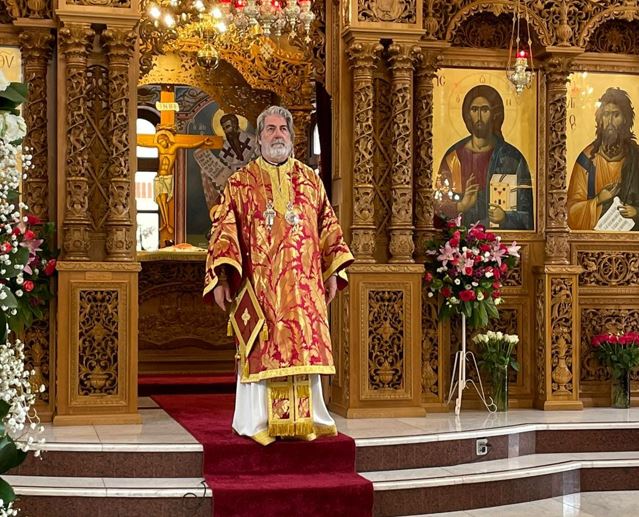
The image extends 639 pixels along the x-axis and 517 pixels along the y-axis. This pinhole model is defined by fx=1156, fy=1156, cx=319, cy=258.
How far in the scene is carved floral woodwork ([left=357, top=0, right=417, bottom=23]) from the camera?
28.2 feet

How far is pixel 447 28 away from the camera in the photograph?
927 centimetres

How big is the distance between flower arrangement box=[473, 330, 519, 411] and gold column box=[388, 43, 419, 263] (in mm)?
985

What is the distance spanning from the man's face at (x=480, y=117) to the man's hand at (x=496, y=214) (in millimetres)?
596

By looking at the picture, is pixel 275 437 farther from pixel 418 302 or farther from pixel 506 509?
pixel 418 302

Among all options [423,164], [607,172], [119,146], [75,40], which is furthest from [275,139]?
[607,172]

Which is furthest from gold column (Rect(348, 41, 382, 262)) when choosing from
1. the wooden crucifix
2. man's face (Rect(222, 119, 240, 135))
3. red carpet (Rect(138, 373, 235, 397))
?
man's face (Rect(222, 119, 240, 135))

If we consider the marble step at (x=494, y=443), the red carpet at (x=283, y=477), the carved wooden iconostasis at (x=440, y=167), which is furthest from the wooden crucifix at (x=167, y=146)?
the marble step at (x=494, y=443)

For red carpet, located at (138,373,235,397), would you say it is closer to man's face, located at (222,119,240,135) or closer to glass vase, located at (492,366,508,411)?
glass vase, located at (492,366,508,411)

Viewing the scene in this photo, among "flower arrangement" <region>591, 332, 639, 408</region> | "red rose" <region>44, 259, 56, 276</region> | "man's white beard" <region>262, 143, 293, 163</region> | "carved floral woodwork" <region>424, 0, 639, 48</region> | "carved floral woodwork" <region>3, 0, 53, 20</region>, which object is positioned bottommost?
"flower arrangement" <region>591, 332, 639, 408</region>

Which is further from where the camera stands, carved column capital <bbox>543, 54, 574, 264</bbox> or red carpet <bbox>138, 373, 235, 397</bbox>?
red carpet <bbox>138, 373, 235, 397</bbox>

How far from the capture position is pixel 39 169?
8320mm

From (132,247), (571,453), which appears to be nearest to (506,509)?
(571,453)

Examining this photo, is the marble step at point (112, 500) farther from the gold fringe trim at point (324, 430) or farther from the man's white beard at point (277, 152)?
the man's white beard at point (277, 152)

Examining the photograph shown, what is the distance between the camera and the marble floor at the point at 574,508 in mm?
6983
